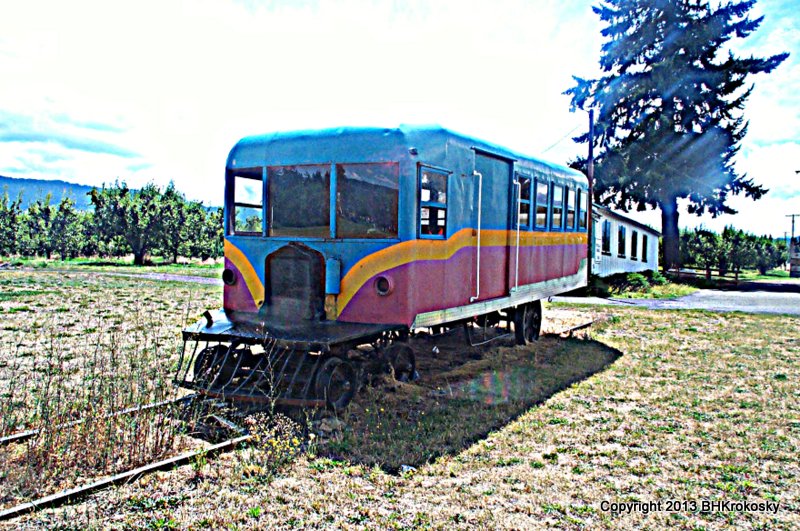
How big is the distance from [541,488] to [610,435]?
5.56 ft

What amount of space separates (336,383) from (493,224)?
3.50 meters

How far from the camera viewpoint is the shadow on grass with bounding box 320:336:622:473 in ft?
18.0

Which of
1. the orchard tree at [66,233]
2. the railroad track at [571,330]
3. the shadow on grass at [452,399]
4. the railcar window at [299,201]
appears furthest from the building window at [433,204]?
the orchard tree at [66,233]

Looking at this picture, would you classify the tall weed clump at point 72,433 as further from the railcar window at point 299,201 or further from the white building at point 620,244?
the white building at point 620,244

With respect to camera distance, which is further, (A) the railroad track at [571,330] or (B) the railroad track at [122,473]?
(A) the railroad track at [571,330]

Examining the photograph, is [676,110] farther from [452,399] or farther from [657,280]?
[452,399]

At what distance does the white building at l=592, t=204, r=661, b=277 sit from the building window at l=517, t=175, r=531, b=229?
15202 mm

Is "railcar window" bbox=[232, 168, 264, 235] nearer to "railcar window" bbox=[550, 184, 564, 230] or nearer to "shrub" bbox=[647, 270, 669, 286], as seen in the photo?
"railcar window" bbox=[550, 184, 564, 230]

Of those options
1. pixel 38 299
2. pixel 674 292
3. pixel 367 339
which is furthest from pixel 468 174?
pixel 674 292

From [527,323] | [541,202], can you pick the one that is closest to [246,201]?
[541,202]

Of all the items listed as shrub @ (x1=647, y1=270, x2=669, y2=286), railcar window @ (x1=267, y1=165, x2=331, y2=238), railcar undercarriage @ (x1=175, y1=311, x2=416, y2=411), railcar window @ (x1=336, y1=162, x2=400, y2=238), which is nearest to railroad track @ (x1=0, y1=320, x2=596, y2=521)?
railcar undercarriage @ (x1=175, y1=311, x2=416, y2=411)

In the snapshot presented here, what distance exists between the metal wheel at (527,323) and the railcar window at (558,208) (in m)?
1.57

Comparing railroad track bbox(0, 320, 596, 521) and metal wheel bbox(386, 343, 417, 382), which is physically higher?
metal wheel bbox(386, 343, 417, 382)

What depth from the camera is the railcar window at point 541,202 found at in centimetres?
1022
